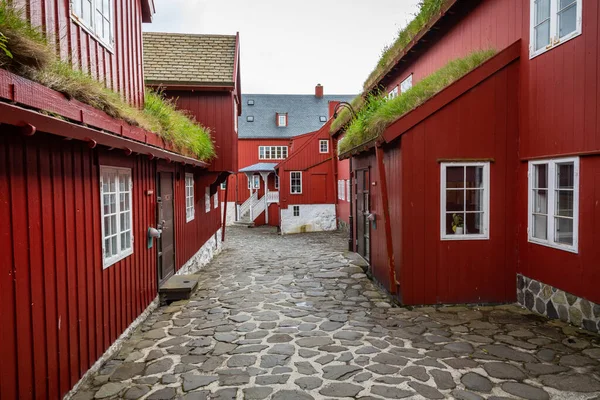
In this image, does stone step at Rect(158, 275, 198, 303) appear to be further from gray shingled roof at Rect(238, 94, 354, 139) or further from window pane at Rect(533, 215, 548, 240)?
gray shingled roof at Rect(238, 94, 354, 139)

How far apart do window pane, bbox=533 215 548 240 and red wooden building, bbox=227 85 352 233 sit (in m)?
15.5

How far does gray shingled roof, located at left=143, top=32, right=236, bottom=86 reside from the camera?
11367 mm

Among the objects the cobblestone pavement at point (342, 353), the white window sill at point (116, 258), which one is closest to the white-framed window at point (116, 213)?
the white window sill at point (116, 258)

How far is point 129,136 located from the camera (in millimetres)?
5047

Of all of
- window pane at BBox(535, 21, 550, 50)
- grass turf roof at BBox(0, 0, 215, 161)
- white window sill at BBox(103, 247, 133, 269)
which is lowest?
white window sill at BBox(103, 247, 133, 269)

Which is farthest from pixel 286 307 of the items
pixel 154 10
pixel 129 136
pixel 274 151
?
pixel 274 151

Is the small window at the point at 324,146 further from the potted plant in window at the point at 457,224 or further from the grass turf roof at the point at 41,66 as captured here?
the grass turf roof at the point at 41,66

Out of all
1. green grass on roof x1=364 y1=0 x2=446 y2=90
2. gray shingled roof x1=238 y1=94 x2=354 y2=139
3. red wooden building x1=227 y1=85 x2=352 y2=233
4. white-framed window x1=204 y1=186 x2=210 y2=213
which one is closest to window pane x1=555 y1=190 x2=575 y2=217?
green grass on roof x1=364 y1=0 x2=446 y2=90

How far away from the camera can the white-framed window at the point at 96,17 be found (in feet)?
16.3

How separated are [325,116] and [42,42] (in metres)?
31.5

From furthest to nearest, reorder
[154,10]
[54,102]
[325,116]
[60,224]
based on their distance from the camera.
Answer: [325,116], [154,10], [60,224], [54,102]

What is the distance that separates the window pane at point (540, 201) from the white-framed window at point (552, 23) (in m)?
2.14

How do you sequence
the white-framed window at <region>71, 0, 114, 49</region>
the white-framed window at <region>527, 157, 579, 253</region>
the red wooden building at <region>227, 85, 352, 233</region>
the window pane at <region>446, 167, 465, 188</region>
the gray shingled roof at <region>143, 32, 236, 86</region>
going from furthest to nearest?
the red wooden building at <region>227, 85, 352, 233</region> < the gray shingled roof at <region>143, 32, 236, 86</region> < the window pane at <region>446, 167, 465, 188</region> < the white-framed window at <region>527, 157, 579, 253</region> < the white-framed window at <region>71, 0, 114, 49</region>

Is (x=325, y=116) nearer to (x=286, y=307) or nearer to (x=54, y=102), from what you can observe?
(x=286, y=307)
